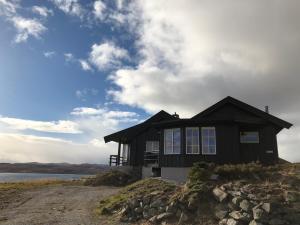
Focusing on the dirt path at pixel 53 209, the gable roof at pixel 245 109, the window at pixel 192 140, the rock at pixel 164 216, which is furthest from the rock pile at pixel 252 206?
the gable roof at pixel 245 109

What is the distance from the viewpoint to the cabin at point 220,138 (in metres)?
25.6

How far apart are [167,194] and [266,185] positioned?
5.50m

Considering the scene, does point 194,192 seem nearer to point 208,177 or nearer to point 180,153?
point 208,177

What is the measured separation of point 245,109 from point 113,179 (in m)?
16.2

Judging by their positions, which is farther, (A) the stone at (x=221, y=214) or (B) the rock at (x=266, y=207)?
(A) the stone at (x=221, y=214)

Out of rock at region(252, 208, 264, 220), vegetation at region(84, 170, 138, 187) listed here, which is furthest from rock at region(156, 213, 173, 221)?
vegetation at region(84, 170, 138, 187)

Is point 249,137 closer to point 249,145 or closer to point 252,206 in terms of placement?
point 249,145

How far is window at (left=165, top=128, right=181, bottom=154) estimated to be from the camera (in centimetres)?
2657

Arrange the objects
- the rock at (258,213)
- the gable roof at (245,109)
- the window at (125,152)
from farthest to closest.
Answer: the window at (125,152) → the gable roof at (245,109) → the rock at (258,213)

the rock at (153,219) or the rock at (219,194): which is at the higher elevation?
the rock at (219,194)

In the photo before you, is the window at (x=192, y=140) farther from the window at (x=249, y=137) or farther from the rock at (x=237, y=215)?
the rock at (x=237, y=215)

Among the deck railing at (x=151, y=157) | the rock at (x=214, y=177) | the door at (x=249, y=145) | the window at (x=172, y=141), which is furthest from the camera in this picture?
the deck railing at (x=151, y=157)

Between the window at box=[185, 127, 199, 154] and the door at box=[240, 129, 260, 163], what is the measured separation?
13.5 ft

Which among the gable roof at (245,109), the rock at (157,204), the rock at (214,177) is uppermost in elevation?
the gable roof at (245,109)
